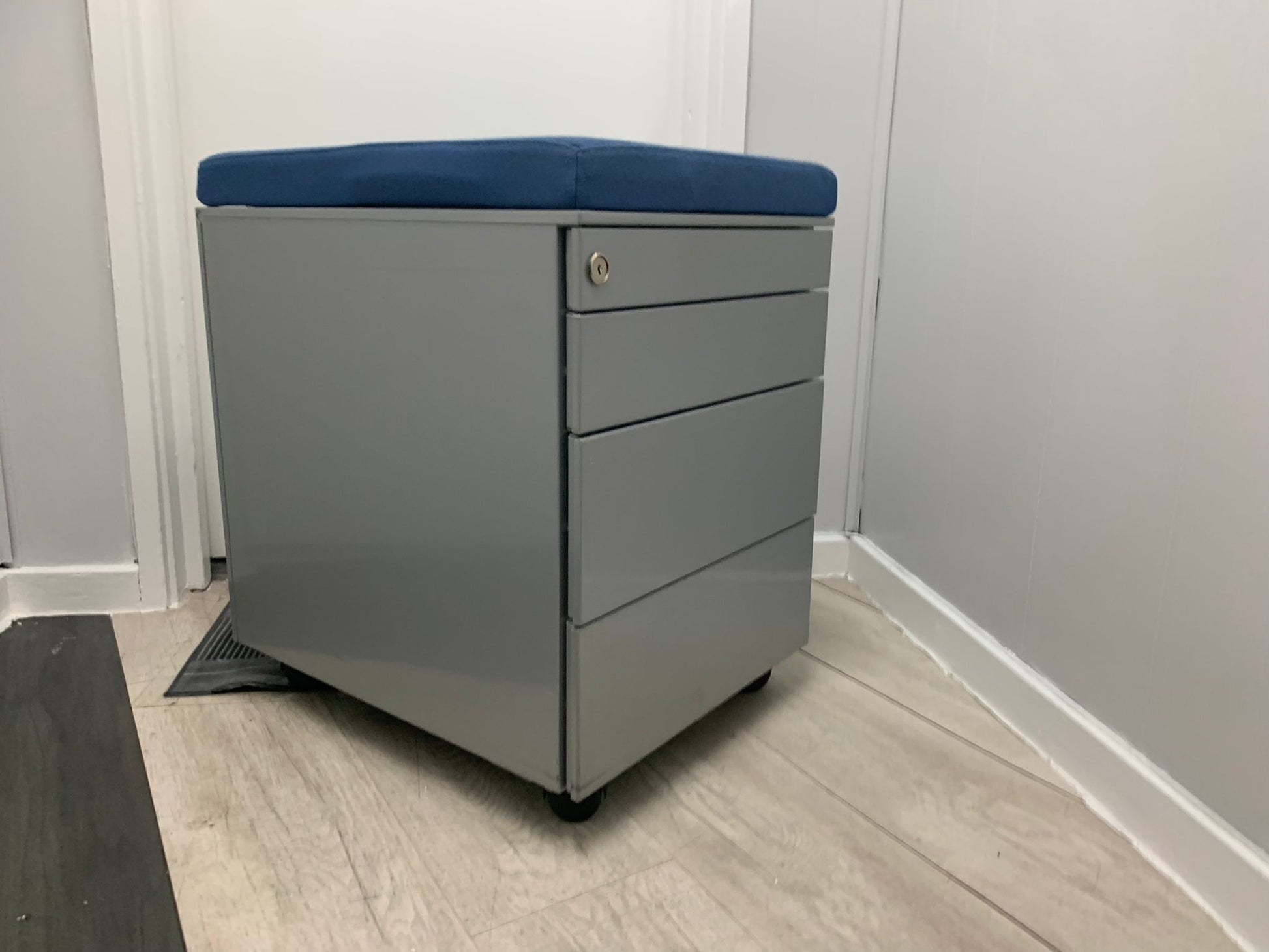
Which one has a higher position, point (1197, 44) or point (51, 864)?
point (1197, 44)

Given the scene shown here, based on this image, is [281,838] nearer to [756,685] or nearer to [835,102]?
[756,685]

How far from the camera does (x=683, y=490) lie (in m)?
0.81

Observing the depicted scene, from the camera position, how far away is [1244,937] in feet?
2.29

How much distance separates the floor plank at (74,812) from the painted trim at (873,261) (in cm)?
96

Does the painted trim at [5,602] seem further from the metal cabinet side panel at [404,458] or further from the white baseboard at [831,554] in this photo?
the white baseboard at [831,554]

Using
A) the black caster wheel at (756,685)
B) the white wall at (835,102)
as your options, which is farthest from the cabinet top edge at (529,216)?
the black caster wheel at (756,685)

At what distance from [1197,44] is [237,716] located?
1.07 m

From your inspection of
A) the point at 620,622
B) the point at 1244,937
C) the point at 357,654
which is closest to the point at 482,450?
the point at 620,622

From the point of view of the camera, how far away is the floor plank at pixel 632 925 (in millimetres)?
679

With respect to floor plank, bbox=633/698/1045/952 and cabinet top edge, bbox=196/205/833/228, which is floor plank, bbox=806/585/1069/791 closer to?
floor plank, bbox=633/698/1045/952

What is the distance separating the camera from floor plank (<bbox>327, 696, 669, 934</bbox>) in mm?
730

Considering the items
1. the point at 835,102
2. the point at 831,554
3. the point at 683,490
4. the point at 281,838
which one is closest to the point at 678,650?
the point at 683,490

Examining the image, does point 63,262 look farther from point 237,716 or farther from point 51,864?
point 51,864

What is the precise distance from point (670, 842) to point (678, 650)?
162mm
